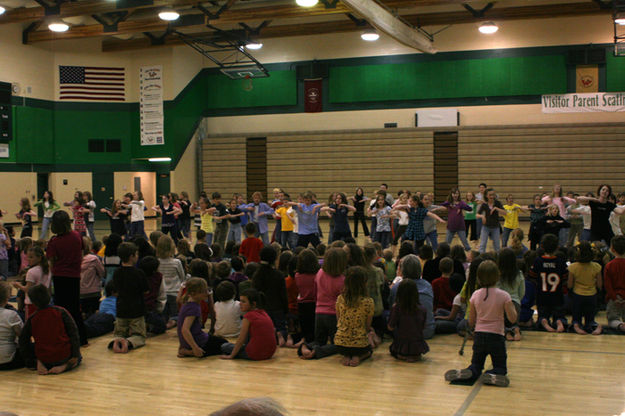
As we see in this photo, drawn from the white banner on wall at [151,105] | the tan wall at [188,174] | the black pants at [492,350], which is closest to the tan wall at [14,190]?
the white banner on wall at [151,105]

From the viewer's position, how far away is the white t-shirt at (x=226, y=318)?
7.42m

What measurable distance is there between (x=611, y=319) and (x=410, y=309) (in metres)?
2.95

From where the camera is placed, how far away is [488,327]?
5727 mm

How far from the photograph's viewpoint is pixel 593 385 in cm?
562

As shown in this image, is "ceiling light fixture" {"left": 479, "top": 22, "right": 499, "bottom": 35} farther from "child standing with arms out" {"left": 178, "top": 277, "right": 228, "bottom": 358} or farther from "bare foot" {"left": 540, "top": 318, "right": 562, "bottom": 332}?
"child standing with arms out" {"left": 178, "top": 277, "right": 228, "bottom": 358}

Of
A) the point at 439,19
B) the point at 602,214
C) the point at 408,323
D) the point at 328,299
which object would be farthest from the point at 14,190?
the point at 408,323

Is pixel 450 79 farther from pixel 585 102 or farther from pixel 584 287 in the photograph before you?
pixel 584 287

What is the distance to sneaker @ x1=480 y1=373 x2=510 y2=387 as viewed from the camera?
221 inches

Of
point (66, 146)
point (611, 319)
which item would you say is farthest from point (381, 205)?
point (66, 146)

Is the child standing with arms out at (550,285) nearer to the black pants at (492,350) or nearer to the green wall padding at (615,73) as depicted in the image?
the black pants at (492,350)

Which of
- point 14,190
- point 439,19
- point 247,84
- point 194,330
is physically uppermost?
point 439,19

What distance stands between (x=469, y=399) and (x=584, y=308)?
9.91 feet

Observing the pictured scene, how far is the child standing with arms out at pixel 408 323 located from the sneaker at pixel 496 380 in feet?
2.93

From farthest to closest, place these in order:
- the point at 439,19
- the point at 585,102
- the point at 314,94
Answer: the point at 314,94
the point at 439,19
the point at 585,102
